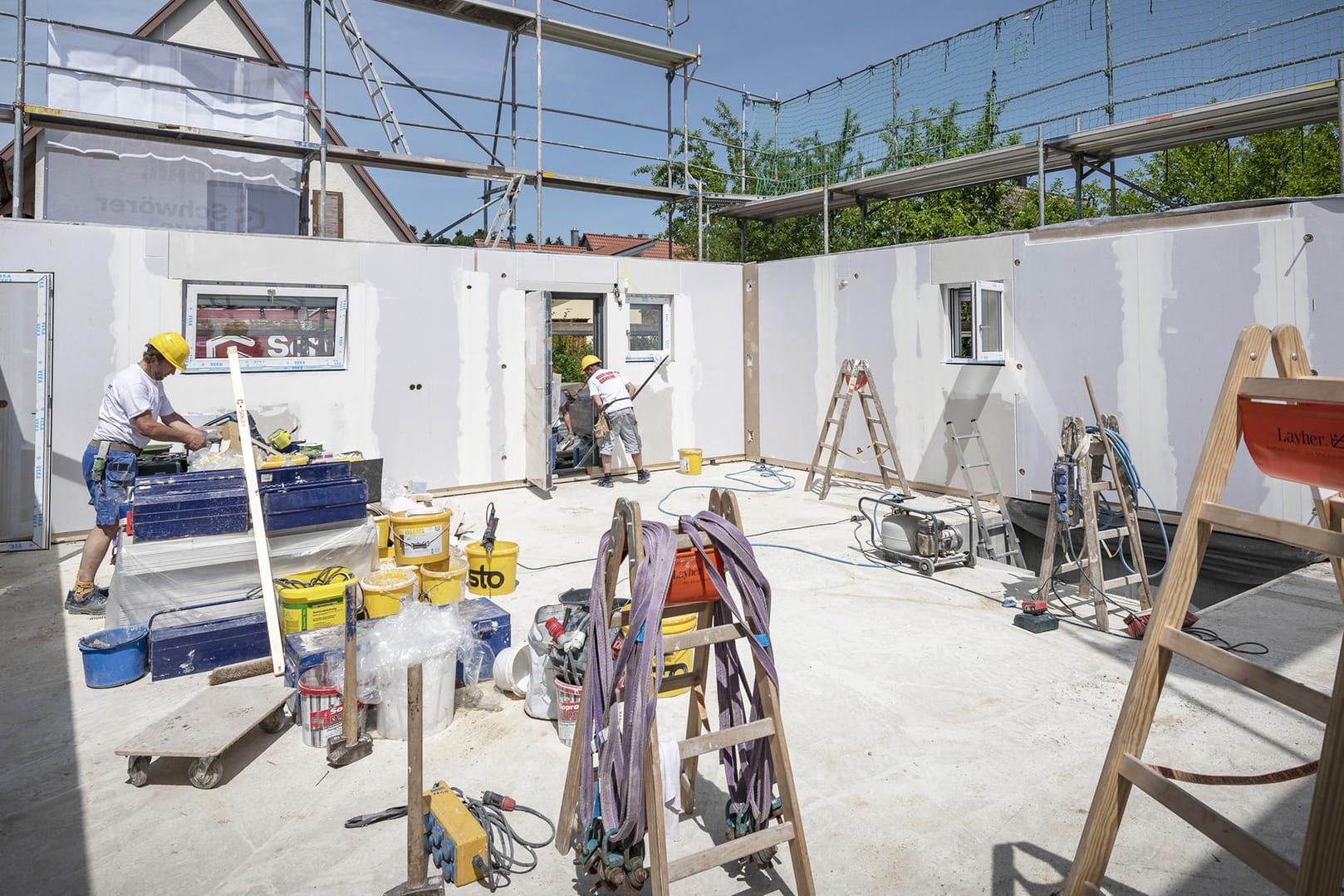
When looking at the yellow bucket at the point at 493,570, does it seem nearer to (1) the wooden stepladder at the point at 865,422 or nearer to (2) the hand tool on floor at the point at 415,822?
(2) the hand tool on floor at the point at 415,822

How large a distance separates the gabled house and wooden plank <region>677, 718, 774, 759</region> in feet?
31.1

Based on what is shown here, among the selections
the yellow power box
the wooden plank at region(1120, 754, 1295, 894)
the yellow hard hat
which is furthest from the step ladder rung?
the yellow hard hat

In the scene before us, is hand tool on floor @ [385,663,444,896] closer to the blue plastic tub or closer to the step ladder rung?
the step ladder rung

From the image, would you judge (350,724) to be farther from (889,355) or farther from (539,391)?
(889,355)

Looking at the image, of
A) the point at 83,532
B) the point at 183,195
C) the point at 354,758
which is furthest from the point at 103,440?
the point at 183,195

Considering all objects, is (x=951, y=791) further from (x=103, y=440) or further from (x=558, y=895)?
(x=103, y=440)

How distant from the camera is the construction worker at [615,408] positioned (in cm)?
977

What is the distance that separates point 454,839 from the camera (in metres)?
2.60

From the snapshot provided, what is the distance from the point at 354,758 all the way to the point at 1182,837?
10.8ft

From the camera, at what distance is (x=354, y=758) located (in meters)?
3.43

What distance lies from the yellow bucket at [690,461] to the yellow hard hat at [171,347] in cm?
628

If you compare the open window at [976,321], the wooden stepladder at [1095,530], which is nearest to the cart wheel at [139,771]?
the wooden stepladder at [1095,530]

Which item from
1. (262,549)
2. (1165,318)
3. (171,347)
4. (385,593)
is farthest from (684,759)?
(1165,318)

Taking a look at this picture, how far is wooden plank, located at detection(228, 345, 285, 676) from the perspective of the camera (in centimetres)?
435
